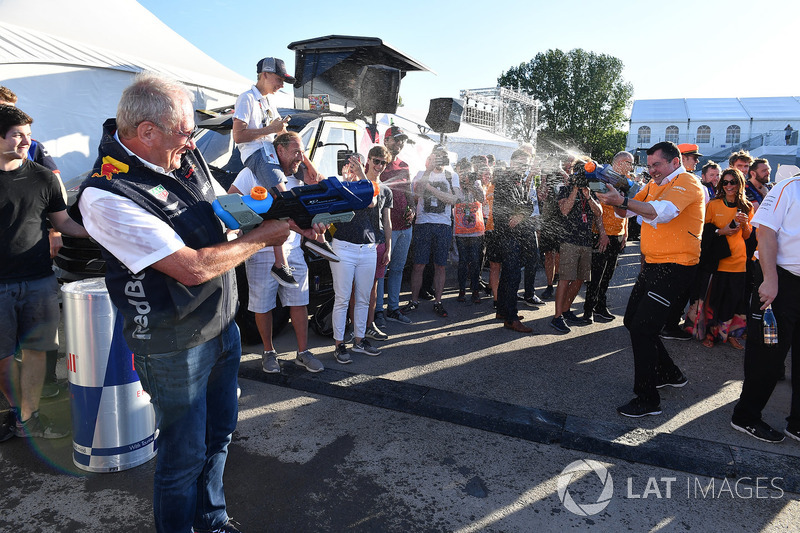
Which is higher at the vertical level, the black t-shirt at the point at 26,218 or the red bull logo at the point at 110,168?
the red bull logo at the point at 110,168

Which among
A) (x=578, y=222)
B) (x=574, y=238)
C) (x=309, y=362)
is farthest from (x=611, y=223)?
(x=309, y=362)

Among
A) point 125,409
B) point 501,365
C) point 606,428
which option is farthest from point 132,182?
point 501,365

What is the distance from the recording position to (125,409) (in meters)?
2.96

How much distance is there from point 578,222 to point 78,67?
8469 mm

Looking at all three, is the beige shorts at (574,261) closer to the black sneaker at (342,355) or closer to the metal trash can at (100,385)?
the black sneaker at (342,355)

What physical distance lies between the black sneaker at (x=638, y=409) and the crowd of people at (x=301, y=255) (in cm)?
1

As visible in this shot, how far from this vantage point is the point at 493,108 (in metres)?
25.7

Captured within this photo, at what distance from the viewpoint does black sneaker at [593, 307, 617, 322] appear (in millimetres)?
6757

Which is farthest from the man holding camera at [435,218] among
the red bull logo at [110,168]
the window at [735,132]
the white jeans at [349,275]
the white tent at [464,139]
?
the window at [735,132]

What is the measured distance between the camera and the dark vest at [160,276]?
1.83 meters

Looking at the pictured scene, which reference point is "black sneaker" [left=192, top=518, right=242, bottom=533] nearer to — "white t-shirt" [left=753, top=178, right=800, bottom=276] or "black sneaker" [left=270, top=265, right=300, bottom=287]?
"black sneaker" [left=270, top=265, right=300, bottom=287]

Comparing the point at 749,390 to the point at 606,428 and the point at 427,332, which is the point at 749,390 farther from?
the point at 427,332

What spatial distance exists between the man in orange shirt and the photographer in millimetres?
2056

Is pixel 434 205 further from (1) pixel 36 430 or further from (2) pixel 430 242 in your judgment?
(1) pixel 36 430
